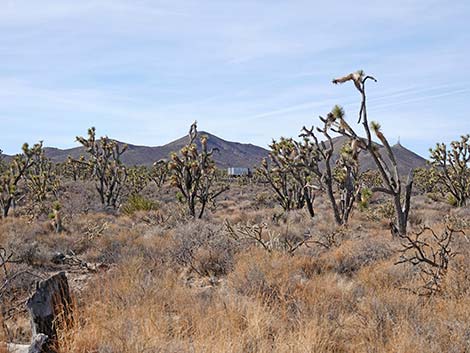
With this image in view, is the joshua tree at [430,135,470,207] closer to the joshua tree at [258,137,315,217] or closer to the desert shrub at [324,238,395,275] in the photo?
the joshua tree at [258,137,315,217]

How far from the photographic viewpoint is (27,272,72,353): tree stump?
4176 millimetres

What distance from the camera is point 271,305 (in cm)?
516

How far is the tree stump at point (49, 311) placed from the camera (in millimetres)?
4176

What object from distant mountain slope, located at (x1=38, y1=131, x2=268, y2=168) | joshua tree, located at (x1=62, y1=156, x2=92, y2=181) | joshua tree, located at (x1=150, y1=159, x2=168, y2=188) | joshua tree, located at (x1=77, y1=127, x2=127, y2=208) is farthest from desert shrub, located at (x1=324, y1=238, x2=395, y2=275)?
distant mountain slope, located at (x1=38, y1=131, x2=268, y2=168)

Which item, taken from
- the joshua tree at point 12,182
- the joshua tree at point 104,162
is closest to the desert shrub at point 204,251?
the joshua tree at point 12,182

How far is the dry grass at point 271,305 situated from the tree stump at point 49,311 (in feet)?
0.47

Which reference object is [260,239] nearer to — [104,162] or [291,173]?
[291,173]

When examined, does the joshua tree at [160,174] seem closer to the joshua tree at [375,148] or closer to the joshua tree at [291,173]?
the joshua tree at [291,173]

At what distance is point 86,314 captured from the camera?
4.74 meters

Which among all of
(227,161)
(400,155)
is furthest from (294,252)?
(227,161)

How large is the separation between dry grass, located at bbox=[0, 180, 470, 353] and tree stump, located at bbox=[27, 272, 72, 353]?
0.47ft

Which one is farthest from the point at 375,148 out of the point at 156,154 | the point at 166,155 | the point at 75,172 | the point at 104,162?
the point at 156,154

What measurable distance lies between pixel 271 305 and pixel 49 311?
2.41 meters

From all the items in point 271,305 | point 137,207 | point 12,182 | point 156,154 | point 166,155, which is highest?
point 156,154
